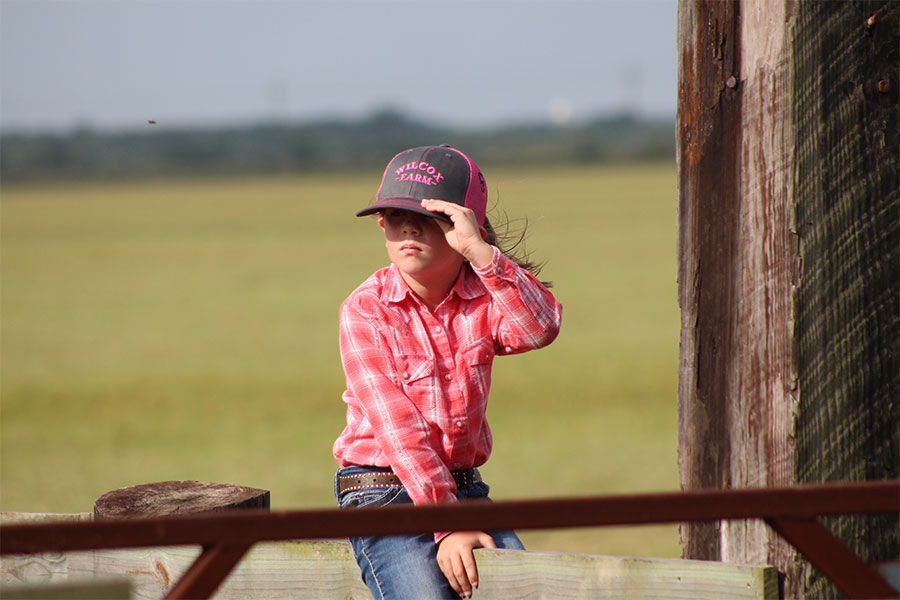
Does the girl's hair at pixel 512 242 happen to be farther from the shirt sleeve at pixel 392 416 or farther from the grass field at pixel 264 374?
the shirt sleeve at pixel 392 416

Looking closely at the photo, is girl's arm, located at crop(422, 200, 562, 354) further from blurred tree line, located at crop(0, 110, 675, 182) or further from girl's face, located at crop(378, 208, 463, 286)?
blurred tree line, located at crop(0, 110, 675, 182)

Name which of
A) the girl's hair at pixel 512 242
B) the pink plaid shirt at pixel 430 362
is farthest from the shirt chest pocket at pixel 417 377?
the girl's hair at pixel 512 242

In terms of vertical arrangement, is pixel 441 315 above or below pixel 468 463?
above

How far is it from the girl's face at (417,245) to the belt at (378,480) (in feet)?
1.43

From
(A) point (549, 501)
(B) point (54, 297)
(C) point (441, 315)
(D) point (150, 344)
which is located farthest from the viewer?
(B) point (54, 297)

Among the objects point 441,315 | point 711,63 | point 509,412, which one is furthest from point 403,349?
Result: point 509,412

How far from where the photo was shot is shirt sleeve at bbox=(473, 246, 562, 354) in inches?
89.2

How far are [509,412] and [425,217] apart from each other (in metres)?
8.14

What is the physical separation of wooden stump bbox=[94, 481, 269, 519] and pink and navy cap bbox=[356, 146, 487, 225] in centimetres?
72

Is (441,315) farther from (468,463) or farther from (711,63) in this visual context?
(711,63)

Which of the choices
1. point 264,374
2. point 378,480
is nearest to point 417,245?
point 378,480

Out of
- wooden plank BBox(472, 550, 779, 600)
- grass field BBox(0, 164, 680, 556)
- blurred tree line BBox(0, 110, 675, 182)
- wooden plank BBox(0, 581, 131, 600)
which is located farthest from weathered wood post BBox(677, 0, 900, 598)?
blurred tree line BBox(0, 110, 675, 182)

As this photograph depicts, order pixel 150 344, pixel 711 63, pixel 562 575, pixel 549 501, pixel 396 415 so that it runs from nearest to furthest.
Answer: pixel 549 501, pixel 562 575, pixel 711 63, pixel 396 415, pixel 150 344

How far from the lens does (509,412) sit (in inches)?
410
